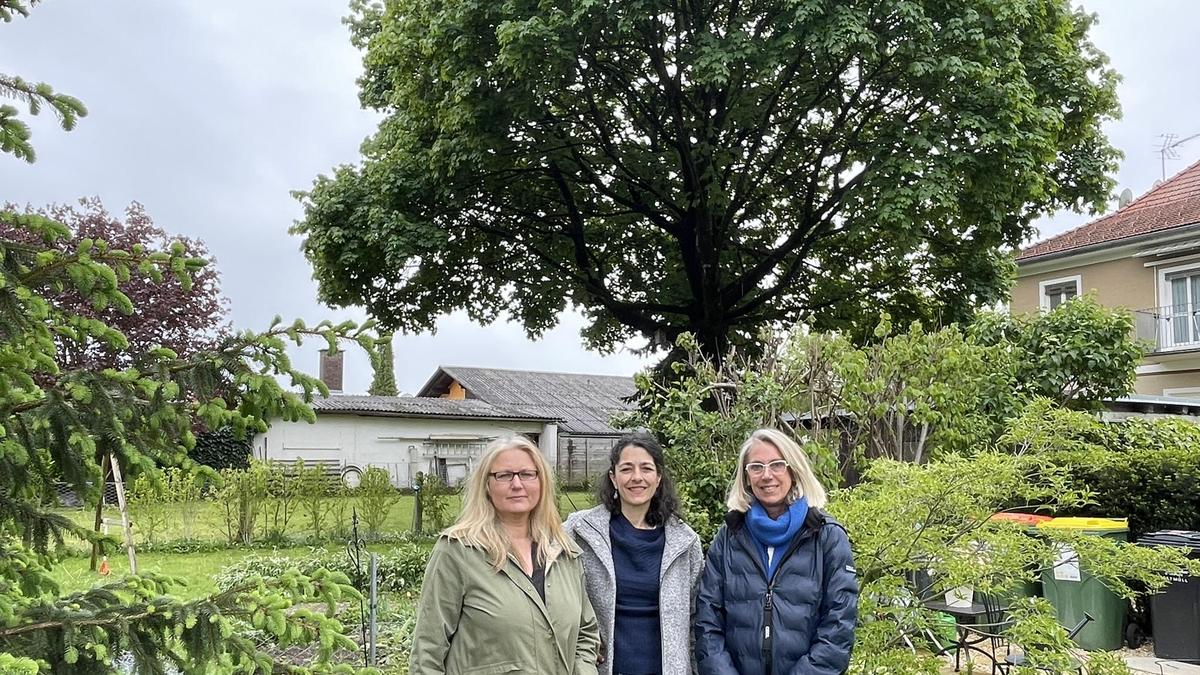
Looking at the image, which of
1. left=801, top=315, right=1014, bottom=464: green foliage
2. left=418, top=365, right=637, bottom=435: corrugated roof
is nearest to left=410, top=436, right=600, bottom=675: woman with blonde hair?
Result: left=801, top=315, right=1014, bottom=464: green foliage

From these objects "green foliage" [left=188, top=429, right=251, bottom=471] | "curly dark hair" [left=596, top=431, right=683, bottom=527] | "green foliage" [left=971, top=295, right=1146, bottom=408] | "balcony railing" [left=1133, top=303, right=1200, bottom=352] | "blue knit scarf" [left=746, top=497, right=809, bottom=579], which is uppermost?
"balcony railing" [left=1133, top=303, right=1200, bottom=352]

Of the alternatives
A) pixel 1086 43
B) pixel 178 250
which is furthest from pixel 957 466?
pixel 1086 43

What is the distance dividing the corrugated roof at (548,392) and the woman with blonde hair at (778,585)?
32.3 m

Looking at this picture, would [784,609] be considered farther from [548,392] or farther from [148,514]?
[548,392]

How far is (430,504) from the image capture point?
1659 centimetres

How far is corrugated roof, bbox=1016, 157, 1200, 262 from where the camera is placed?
2322 cm

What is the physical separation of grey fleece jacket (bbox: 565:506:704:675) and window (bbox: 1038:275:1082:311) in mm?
24667

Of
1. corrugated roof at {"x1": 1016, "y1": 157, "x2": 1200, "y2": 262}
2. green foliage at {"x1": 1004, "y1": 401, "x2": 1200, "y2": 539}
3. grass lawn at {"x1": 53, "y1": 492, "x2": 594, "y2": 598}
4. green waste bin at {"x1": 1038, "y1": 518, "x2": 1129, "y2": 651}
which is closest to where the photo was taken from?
green waste bin at {"x1": 1038, "y1": 518, "x2": 1129, "y2": 651}

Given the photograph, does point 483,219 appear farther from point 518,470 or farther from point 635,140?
point 518,470

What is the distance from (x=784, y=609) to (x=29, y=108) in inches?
120

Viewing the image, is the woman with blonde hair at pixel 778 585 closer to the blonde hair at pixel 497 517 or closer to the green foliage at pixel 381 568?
the blonde hair at pixel 497 517

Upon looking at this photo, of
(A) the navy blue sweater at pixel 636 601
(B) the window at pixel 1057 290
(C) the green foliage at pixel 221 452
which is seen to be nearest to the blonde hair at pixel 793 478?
(A) the navy blue sweater at pixel 636 601

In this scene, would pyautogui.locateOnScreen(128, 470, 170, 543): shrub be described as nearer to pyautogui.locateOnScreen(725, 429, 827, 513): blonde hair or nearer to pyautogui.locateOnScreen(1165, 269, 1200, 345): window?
pyautogui.locateOnScreen(725, 429, 827, 513): blonde hair

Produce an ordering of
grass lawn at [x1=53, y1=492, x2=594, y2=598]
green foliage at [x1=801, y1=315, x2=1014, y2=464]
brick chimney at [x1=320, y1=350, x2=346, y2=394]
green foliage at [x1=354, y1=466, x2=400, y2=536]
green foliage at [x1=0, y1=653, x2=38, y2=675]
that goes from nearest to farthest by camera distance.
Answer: green foliage at [x1=0, y1=653, x2=38, y2=675], green foliage at [x1=801, y1=315, x2=1014, y2=464], grass lawn at [x1=53, y1=492, x2=594, y2=598], green foliage at [x1=354, y1=466, x2=400, y2=536], brick chimney at [x1=320, y1=350, x2=346, y2=394]
